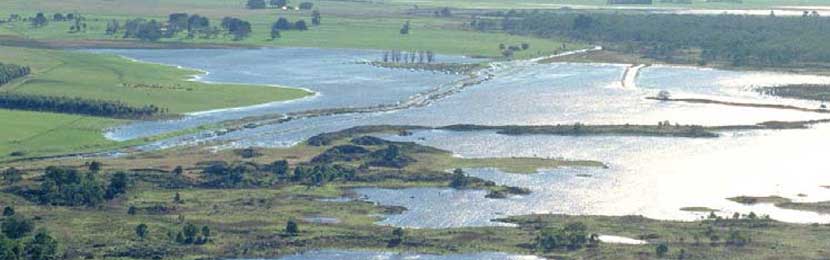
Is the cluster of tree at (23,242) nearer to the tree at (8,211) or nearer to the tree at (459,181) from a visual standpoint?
the tree at (8,211)

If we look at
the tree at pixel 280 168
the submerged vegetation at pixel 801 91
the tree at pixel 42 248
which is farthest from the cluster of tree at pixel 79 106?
the tree at pixel 42 248

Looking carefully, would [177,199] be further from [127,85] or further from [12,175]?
[127,85]

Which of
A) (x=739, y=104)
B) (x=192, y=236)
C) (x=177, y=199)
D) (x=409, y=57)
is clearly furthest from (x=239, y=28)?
(x=192, y=236)

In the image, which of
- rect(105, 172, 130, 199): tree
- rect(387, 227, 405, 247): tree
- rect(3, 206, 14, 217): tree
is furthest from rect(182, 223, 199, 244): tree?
rect(105, 172, 130, 199): tree

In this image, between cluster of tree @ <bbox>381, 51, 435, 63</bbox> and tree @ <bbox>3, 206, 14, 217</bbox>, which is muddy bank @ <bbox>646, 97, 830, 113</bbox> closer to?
cluster of tree @ <bbox>381, 51, 435, 63</bbox>

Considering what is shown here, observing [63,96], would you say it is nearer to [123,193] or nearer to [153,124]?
[153,124]

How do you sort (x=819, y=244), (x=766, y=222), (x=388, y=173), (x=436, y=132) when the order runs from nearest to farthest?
(x=819, y=244) < (x=766, y=222) < (x=388, y=173) < (x=436, y=132)

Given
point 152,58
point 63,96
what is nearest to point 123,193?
point 63,96
